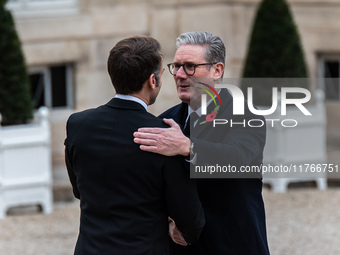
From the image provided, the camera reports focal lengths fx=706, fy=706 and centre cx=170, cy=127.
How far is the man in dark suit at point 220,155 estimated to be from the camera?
9.52 feet

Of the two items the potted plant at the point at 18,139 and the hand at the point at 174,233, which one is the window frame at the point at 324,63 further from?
the hand at the point at 174,233

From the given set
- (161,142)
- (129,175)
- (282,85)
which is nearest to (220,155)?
(161,142)

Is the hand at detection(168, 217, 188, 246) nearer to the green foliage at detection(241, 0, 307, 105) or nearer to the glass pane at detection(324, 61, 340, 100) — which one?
the green foliage at detection(241, 0, 307, 105)

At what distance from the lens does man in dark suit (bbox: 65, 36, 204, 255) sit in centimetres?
274

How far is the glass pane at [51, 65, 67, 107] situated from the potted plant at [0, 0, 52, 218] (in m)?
1.53

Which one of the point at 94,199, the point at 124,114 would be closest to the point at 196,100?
the point at 124,114

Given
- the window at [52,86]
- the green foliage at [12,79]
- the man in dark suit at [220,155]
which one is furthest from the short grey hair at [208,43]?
the window at [52,86]

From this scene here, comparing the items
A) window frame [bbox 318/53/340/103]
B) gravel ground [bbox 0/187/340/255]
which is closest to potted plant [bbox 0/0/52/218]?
gravel ground [bbox 0/187/340/255]

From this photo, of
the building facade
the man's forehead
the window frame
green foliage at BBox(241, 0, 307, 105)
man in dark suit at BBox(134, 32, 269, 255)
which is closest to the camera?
man in dark suit at BBox(134, 32, 269, 255)

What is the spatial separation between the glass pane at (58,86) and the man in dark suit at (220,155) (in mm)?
6548

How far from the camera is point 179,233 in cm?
301

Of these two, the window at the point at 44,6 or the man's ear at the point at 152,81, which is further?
the window at the point at 44,6

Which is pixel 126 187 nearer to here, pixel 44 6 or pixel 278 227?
pixel 278 227

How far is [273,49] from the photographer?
8.30 m
